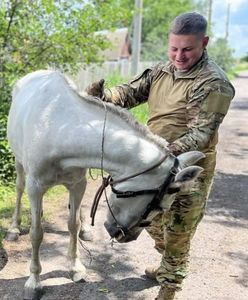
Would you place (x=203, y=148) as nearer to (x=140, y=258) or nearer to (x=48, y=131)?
(x=48, y=131)

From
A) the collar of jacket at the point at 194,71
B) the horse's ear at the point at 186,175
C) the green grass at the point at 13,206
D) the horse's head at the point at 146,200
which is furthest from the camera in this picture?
the green grass at the point at 13,206

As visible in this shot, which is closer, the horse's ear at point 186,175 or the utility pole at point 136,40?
the horse's ear at point 186,175

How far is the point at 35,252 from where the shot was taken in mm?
3643

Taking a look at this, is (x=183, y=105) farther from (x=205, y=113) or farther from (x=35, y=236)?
(x=35, y=236)

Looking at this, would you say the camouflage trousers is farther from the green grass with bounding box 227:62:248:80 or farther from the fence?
the green grass with bounding box 227:62:248:80

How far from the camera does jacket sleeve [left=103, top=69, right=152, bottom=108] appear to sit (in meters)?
3.34

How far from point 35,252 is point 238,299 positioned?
172 cm

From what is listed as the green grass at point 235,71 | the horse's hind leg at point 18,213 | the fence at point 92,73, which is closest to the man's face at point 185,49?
the horse's hind leg at point 18,213

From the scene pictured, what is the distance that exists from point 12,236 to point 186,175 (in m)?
2.61

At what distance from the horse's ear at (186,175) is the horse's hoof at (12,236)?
2502 mm

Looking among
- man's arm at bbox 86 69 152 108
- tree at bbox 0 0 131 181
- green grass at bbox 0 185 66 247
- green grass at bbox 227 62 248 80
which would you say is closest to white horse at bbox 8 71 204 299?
man's arm at bbox 86 69 152 108

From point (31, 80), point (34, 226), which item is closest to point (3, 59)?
point (31, 80)

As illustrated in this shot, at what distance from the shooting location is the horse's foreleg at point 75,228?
3768 millimetres

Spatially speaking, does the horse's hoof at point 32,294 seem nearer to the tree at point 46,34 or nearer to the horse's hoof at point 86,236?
the horse's hoof at point 86,236
